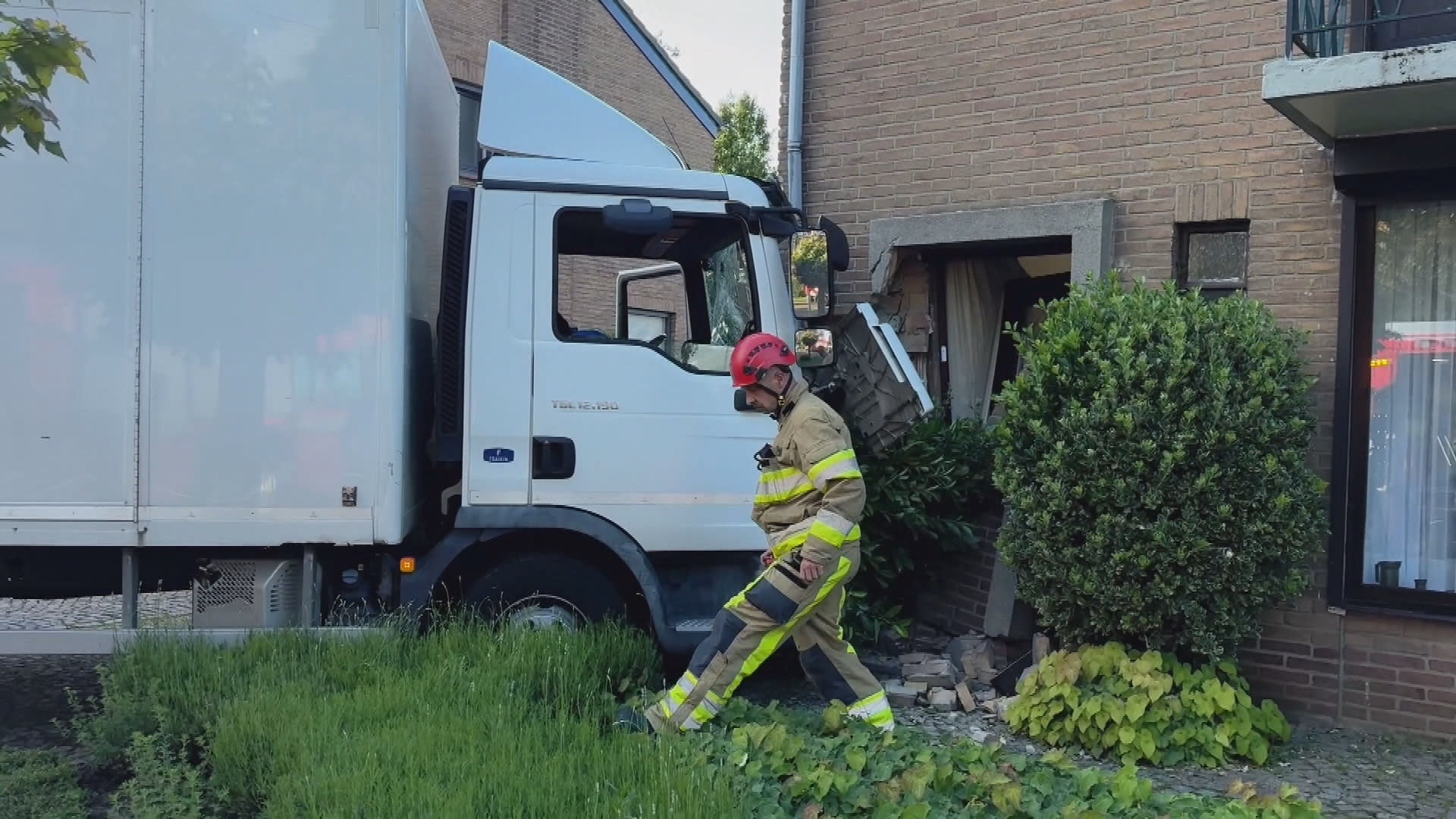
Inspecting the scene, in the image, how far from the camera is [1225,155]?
19.8ft

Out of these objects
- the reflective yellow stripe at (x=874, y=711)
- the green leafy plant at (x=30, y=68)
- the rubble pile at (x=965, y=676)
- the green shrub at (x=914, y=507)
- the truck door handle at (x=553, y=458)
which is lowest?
the rubble pile at (x=965, y=676)

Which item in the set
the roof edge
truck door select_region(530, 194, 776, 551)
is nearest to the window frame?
truck door select_region(530, 194, 776, 551)

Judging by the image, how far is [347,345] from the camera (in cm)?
486

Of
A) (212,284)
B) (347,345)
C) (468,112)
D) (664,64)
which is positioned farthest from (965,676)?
(664,64)

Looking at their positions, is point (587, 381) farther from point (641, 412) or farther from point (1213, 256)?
point (1213, 256)

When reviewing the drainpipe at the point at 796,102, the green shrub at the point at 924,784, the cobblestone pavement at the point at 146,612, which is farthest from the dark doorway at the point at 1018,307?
the cobblestone pavement at the point at 146,612

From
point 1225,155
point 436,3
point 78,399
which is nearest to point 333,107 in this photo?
point 78,399

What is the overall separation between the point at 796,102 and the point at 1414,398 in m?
3.95

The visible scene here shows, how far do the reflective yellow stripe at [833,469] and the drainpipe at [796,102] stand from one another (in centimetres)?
341

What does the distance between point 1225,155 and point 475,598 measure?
14.3 feet

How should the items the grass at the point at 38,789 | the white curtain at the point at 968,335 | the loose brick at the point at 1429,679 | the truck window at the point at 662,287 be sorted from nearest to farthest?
the grass at the point at 38,789 → the truck window at the point at 662,287 → the loose brick at the point at 1429,679 → the white curtain at the point at 968,335

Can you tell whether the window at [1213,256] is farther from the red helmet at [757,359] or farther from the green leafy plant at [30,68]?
the green leafy plant at [30,68]

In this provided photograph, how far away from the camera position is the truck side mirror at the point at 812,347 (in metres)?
5.31

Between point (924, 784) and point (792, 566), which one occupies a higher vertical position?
point (792, 566)
